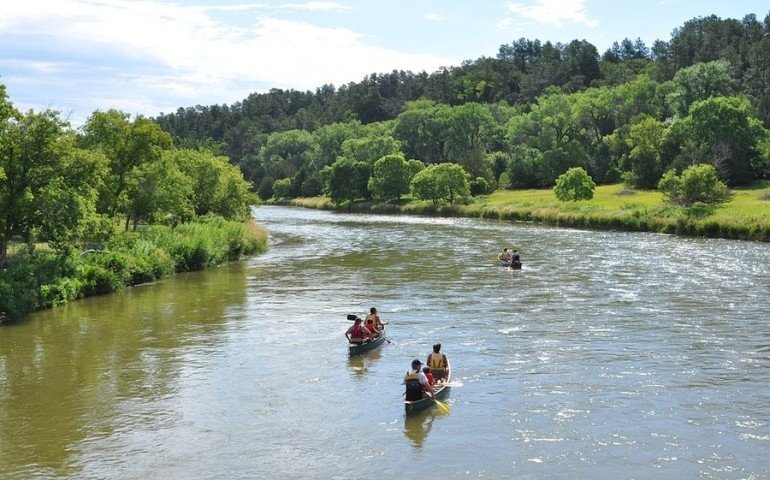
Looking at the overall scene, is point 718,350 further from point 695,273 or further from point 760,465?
point 695,273

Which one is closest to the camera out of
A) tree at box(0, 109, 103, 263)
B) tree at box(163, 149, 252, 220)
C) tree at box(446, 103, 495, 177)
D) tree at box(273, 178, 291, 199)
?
tree at box(0, 109, 103, 263)

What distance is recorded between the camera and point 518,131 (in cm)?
16000

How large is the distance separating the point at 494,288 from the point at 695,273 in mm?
14363

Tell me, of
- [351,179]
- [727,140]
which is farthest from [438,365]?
[351,179]

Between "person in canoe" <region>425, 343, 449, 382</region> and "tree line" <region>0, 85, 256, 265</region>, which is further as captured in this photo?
"tree line" <region>0, 85, 256, 265</region>

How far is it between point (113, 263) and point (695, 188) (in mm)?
65117

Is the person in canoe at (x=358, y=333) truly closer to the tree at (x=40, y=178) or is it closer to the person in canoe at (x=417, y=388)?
the person in canoe at (x=417, y=388)

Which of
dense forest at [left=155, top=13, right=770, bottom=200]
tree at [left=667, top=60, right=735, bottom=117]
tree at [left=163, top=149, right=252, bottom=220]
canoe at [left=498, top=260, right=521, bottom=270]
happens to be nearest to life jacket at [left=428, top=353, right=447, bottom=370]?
canoe at [left=498, top=260, right=521, bottom=270]

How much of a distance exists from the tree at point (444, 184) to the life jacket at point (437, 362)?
101197 millimetres

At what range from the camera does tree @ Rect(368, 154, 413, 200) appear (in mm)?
140375

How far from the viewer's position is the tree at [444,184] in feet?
412

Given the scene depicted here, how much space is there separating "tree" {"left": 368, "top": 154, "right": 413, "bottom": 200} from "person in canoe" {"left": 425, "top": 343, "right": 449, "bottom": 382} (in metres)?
116

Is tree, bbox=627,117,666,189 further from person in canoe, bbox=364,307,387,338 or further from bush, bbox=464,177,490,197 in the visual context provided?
person in canoe, bbox=364,307,387,338

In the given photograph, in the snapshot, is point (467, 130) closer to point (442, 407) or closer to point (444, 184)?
point (444, 184)
